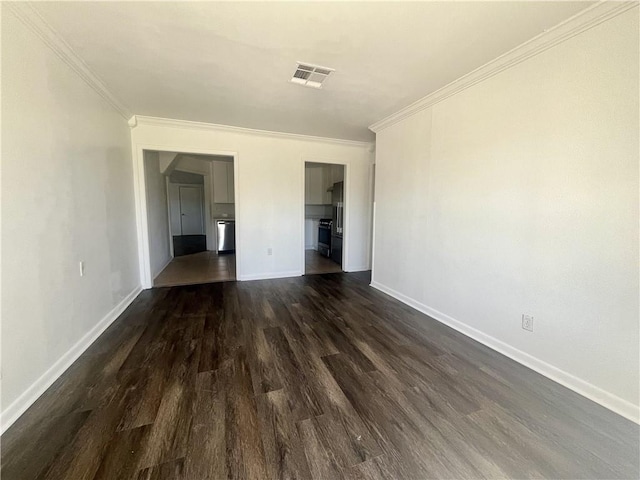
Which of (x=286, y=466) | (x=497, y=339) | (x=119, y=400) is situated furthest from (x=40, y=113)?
(x=497, y=339)

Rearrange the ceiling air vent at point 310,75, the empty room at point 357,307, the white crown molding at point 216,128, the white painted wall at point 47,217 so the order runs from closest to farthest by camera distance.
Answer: the empty room at point 357,307, the white painted wall at point 47,217, the ceiling air vent at point 310,75, the white crown molding at point 216,128

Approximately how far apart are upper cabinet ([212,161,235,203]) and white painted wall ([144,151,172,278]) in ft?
4.10

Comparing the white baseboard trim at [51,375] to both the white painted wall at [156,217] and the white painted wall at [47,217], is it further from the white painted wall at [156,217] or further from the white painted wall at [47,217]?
the white painted wall at [156,217]

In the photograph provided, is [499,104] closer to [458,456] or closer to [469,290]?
[469,290]

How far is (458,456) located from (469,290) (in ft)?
5.01

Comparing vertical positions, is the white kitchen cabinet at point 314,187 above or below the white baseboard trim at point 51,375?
above

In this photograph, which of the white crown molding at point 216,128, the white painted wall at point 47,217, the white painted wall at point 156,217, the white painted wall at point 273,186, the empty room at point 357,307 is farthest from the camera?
the white painted wall at point 156,217

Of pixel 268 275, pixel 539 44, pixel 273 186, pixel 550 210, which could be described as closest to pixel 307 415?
pixel 550 210

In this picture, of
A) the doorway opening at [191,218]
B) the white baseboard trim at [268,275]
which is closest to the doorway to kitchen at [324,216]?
the white baseboard trim at [268,275]

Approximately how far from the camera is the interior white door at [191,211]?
24.3 feet

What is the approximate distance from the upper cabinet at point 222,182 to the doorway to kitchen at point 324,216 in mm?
2041

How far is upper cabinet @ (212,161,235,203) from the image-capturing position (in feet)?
21.8

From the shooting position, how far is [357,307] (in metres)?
3.13

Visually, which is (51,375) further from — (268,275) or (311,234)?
(311,234)
